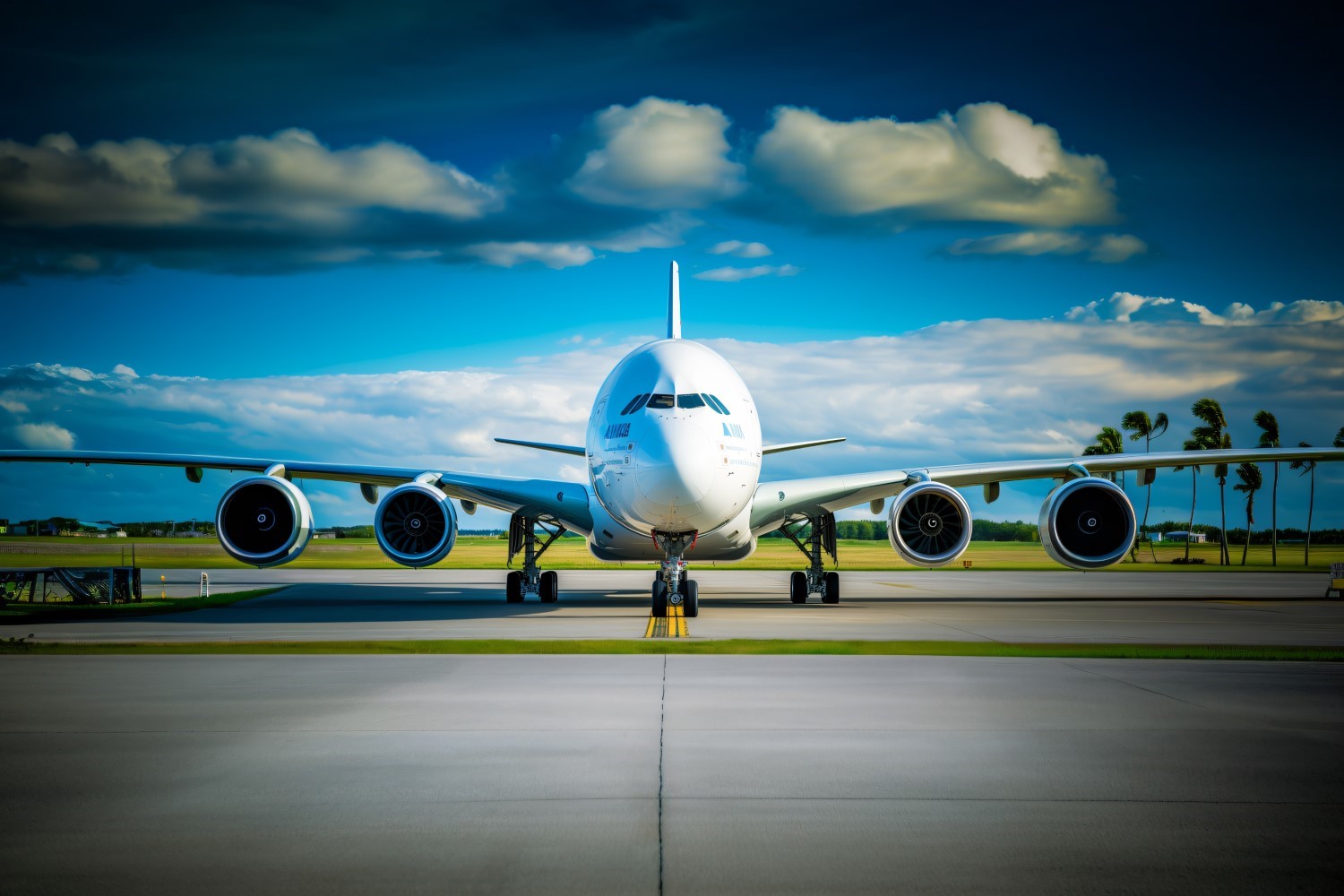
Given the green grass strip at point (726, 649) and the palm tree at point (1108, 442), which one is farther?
the palm tree at point (1108, 442)

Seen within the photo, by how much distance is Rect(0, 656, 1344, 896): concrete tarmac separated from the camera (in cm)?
452

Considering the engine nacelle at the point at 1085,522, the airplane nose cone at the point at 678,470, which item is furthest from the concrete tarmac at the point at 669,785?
the engine nacelle at the point at 1085,522

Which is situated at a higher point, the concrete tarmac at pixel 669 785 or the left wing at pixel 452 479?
the left wing at pixel 452 479

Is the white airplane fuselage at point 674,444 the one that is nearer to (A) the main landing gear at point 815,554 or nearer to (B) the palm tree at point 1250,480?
(A) the main landing gear at point 815,554

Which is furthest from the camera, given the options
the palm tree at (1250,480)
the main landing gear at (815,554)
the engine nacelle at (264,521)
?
the palm tree at (1250,480)

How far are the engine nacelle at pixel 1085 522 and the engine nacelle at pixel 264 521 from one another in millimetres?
15870

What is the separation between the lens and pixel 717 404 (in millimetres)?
18406

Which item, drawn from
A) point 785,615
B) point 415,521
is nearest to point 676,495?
point 785,615

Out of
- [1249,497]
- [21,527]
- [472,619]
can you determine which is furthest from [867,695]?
[21,527]

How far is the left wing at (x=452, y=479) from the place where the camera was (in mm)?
22422

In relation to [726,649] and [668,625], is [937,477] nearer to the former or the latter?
[668,625]

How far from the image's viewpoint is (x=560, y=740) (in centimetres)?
727

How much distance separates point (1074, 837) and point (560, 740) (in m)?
3.64

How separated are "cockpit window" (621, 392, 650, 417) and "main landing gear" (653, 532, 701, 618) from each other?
253 cm
